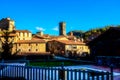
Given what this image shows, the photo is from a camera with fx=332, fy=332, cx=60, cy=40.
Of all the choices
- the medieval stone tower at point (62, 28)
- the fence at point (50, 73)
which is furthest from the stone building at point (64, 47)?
the fence at point (50, 73)

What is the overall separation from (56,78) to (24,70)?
229cm

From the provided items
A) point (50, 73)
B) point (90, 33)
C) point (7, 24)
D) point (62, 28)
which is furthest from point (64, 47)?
point (50, 73)

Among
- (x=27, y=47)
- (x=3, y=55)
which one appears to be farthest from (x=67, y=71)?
A: (x=27, y=47)

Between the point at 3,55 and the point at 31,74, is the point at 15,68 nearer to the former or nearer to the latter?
the point at 31,74

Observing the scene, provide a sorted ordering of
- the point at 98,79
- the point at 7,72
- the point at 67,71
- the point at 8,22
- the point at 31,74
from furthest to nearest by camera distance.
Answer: the point at 8,22 < the point at 7,72 < the point at 31,74 < the point at 67,71 < the point at 98,79

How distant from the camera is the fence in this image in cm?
1232

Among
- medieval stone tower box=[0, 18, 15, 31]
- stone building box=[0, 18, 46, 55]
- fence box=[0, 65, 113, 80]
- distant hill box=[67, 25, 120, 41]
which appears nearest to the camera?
fence box=[0, 65, 113, 80]

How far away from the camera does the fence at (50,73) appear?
12.3m

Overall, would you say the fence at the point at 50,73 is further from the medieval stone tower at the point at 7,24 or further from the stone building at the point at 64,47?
the medieval stone tower at the point at 7,24

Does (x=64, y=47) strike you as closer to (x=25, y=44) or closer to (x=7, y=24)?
(x=25, y=44)

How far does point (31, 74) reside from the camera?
1552 centimetres

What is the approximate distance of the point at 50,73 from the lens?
47.4ft

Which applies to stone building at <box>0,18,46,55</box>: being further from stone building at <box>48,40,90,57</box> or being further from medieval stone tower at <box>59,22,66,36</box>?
medieval stone tower at <box>59,22,66,36</box>

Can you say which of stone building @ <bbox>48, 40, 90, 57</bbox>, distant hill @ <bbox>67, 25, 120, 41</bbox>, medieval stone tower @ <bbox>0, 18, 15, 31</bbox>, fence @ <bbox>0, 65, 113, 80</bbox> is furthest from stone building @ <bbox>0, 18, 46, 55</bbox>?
fence @ <bbox>0, 65, 113, 80</bbox>
